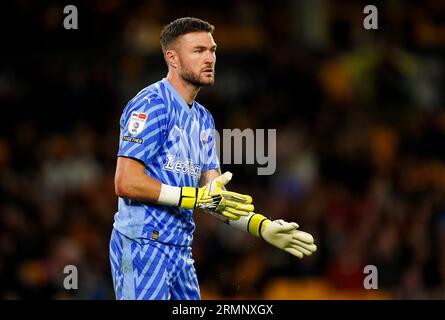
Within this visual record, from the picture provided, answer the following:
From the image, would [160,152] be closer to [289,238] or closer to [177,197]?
[177,197]

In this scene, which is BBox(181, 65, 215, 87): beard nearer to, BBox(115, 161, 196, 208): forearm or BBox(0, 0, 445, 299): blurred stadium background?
BBox(115, 161, 196, 208): forearm

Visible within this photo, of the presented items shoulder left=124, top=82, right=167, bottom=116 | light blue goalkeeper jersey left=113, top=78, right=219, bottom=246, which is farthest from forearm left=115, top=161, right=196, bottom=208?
shoulder left=124, top=82, right=167, bottom=116

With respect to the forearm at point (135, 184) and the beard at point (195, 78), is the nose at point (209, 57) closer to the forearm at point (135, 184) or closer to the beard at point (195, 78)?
the beard at point (195, 78)

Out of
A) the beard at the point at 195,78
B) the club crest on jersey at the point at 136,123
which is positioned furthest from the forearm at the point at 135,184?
the beard at the point at 195,78

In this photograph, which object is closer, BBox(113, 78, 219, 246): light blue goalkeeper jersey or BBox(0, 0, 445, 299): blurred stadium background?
BBox(113, 78, 219, 246): light blue goalkeeper jersey

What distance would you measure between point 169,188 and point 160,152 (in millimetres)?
289

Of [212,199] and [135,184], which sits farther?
[212,199]

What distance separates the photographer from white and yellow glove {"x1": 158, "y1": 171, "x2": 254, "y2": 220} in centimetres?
649

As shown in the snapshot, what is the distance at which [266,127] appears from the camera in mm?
13516

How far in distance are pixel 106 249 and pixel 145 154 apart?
5.56 metres

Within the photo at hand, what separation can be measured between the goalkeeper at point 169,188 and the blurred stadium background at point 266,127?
413 cm

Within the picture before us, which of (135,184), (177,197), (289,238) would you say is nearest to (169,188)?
(177,197)

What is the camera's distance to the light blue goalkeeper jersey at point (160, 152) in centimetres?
652

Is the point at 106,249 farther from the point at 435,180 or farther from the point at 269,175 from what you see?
the point at 435,180
